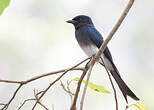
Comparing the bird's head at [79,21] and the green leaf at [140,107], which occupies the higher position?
the bird's head at [79,21]

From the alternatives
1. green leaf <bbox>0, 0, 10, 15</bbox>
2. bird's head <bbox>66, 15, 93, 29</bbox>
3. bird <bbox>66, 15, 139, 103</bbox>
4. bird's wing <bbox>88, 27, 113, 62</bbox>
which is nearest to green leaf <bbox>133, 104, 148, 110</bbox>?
green leaf <bbox>0, 0, 10, 15</bbox>

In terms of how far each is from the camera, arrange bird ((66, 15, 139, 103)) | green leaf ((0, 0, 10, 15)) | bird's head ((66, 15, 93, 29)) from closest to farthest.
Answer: green leaf ((0, 0, 10, 15)) → bird ((66, 15, 139, 103)) → bird's head ((66, 15, 93, 29))

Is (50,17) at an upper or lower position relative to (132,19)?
upper

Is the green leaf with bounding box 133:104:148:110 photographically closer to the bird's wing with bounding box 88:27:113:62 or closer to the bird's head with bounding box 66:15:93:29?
the bird's wing with bounding box 88:27:113:62

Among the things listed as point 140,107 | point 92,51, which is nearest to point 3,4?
point 140,107

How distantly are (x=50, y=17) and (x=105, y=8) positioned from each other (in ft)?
4.23

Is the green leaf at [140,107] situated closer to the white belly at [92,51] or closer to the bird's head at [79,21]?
the white belly at [92,51]

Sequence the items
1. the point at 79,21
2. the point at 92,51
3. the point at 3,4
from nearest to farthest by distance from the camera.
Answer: the point at 3,4 < the point at 92,51 < the point at 79,21

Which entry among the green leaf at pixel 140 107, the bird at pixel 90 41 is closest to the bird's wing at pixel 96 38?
the bird at pixel 90 41

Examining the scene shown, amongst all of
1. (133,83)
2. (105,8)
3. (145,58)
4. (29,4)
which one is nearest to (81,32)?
(133,83)

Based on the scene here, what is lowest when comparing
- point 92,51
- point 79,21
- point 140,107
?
point 140,107

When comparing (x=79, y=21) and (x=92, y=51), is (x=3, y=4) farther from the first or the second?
(x=79, y=21)

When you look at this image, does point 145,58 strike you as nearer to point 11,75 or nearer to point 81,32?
point 11,75

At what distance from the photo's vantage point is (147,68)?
488cm
